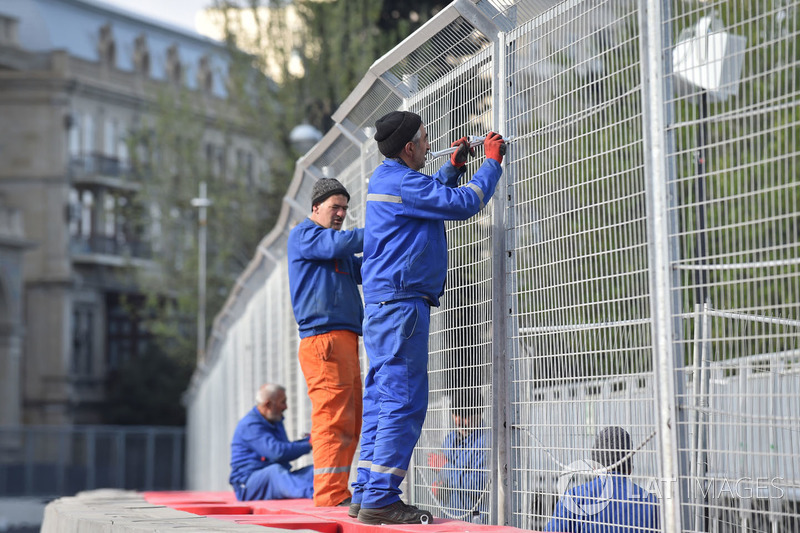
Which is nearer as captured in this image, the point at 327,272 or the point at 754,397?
the point at 754,397

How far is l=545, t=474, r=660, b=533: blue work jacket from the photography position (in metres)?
5.03

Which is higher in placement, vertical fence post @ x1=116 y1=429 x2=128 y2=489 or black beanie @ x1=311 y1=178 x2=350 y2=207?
black beanie @ x1=311 y1=178 x2=350 y2=207

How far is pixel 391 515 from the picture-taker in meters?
6.09

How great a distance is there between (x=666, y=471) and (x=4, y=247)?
53.8m

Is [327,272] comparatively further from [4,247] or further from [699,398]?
[4,247]

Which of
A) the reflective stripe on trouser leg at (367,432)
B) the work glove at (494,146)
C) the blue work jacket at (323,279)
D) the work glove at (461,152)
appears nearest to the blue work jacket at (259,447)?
the blue work jacket at (323,279)

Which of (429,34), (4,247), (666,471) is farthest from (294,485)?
(4,247)

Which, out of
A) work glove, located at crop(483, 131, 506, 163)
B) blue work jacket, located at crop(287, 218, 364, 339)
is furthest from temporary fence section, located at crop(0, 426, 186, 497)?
work glove, located at crop(483, 131, 506, 163)

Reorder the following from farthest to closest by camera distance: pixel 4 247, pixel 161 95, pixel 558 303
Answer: pixel 4 247 → pixel 161 95 → pixel 558 303

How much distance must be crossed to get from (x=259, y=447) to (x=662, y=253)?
20.4 ft

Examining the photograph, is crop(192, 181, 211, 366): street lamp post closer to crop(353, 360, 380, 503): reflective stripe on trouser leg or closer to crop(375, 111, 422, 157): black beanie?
crop(353, 360, 380, 503): reflective stripe on trouser leg

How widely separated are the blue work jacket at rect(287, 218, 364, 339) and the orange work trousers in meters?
0.10

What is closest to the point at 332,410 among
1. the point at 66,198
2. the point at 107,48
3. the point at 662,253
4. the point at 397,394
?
the point at 397,394

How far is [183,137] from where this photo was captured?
125 feet
